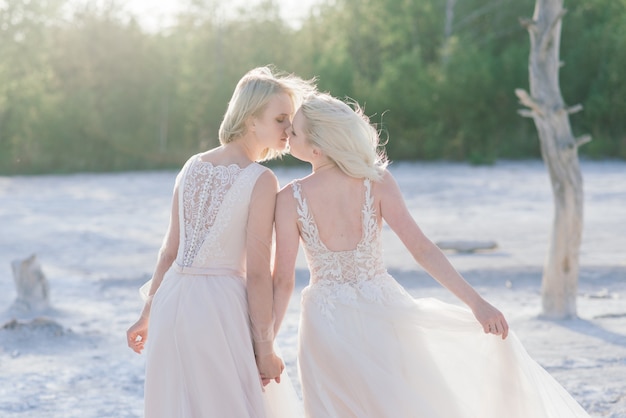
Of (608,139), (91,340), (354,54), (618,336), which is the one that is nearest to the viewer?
(618,336)

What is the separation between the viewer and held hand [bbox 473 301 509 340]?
3.00 metres

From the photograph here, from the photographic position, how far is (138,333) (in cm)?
327

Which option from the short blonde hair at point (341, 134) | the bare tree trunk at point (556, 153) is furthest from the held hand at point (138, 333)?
the bare tree trunk at point (556, 153)

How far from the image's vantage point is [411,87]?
2984cm

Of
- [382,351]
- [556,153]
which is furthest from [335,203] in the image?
[556,153]

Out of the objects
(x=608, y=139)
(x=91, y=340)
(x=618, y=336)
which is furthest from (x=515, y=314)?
(x=608, y=139)

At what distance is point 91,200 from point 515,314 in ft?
44.1

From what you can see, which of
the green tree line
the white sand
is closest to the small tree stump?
the white sand

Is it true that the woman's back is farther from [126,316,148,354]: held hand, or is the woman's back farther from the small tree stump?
the small tree stump

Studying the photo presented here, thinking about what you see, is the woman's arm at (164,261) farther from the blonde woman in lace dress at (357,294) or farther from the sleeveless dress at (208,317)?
the blonde woman in lace dress at (357,294)

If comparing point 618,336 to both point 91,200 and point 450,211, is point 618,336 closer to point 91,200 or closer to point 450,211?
point 450,211

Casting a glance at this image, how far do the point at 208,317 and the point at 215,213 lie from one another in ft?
1.03

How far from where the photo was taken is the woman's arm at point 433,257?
9.82ft

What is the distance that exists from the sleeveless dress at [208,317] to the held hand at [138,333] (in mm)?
194
